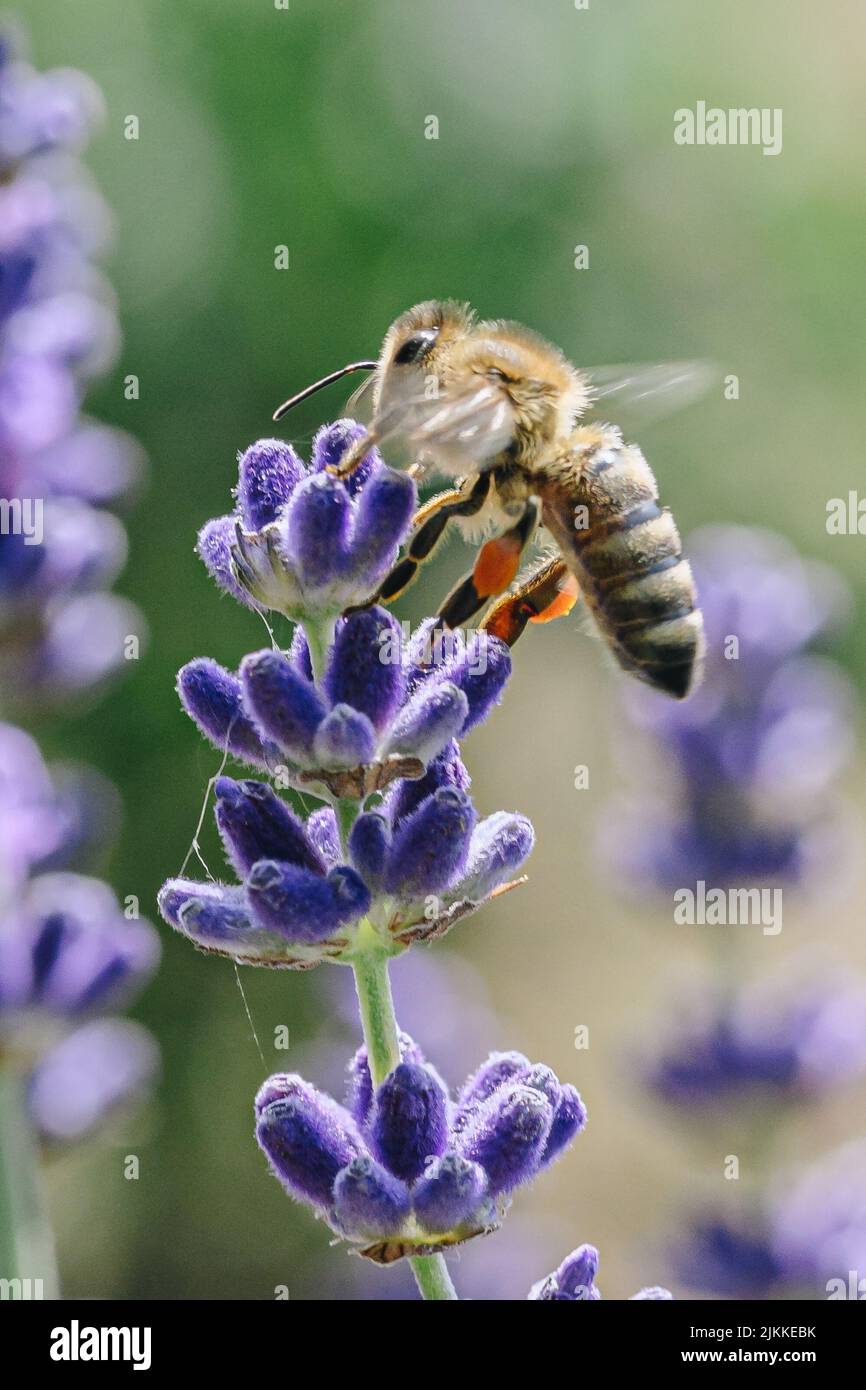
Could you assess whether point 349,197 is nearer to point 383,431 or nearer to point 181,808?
point 181,808

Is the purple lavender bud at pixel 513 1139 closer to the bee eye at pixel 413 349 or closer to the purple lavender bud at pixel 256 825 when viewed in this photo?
the purple lavender bud at pixel 256 825

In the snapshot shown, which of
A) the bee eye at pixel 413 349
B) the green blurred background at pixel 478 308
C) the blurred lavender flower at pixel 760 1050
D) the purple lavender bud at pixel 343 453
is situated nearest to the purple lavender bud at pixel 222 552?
the purple lavender bud at pixel 343 453

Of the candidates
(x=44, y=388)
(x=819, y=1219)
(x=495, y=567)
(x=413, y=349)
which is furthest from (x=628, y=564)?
(x=819, y=1219)

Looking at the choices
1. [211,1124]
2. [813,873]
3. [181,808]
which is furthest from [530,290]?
[813,873]

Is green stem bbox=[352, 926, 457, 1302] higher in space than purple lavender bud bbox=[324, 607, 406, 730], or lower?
lower

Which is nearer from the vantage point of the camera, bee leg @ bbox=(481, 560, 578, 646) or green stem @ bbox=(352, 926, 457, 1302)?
green stem @ bbox=(352, 926, 457, 1302)

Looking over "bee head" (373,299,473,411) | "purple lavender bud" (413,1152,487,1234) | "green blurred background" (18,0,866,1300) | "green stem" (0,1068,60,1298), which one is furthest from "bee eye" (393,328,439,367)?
"green blurred background" (18,0,866,1300)

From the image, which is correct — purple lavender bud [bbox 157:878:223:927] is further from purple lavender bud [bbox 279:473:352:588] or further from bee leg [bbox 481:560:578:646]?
bee leg [bbox 481:560:578:646]
